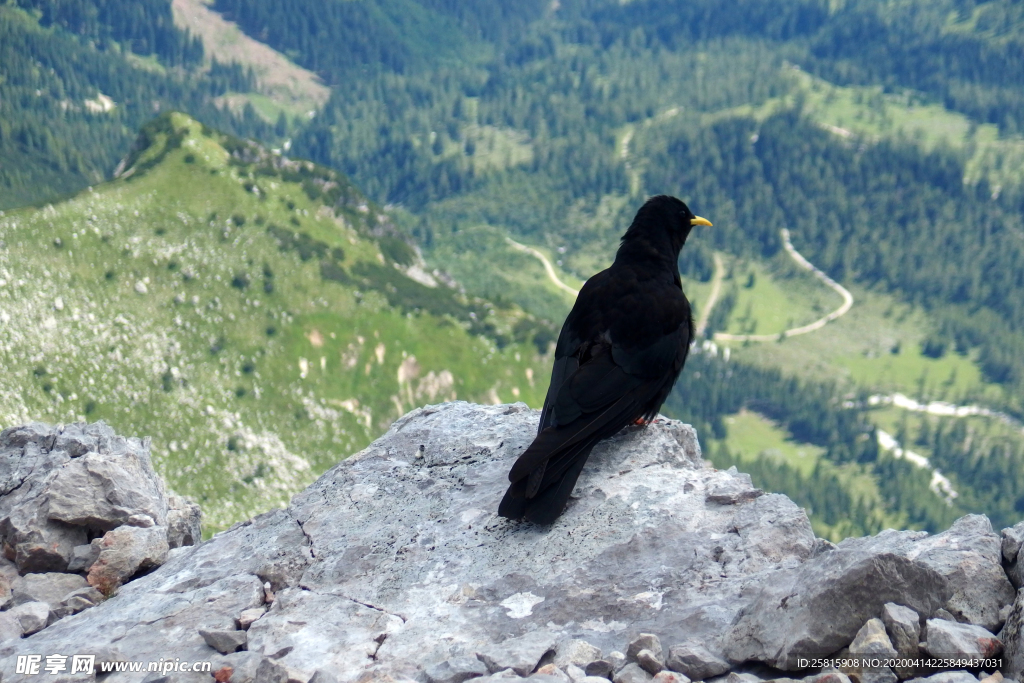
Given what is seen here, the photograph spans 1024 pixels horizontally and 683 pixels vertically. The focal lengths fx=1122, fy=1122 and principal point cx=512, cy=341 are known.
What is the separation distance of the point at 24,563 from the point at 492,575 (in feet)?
28.0

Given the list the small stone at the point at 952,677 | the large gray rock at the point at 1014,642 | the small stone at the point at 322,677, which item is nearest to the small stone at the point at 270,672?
the small stone at the point at 322,677

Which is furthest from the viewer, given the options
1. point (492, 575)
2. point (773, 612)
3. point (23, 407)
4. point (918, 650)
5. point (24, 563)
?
point (23, 407)

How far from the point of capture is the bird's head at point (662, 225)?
21969 mm

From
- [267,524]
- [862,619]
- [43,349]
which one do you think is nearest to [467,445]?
[267,524]

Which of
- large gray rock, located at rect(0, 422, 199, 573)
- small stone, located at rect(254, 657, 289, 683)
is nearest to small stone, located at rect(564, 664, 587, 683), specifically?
small stone, located at rect(254, 657, 289, 683)

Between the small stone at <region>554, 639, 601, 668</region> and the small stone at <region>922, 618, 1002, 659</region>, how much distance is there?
4.13 metres

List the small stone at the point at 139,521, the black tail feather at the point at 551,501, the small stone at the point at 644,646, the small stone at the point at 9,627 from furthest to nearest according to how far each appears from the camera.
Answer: the small stone at the point at 139,521 → the black tail feather at the point at 551,501 → the small stone at the point at 9,627 → the small stone at the point at 644,646

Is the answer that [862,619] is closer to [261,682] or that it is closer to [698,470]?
[698,470]

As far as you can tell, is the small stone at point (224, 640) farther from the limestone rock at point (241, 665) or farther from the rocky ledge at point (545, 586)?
the limestone rock at point (241, 665)

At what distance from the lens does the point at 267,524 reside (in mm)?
19641

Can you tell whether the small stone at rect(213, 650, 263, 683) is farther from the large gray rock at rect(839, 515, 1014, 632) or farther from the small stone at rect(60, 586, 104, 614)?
the large gray rock at rect(839, 515, 1014, 632)

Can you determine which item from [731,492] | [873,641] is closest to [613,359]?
[731,492]

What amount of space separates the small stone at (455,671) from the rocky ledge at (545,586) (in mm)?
26

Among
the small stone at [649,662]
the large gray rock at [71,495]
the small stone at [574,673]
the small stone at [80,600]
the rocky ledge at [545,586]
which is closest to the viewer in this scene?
the small stone at [574,673]
